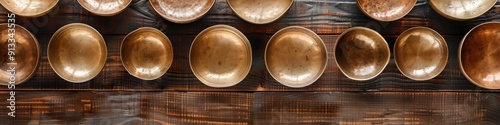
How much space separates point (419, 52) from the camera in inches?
76.4

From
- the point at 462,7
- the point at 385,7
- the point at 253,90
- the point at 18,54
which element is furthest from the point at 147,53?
the point at 462,7

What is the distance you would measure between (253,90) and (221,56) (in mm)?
285

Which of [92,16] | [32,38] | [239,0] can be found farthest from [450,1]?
[32,38]

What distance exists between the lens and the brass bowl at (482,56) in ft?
6.32

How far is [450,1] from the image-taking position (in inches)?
76.1

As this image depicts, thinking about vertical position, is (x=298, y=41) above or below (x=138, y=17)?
below

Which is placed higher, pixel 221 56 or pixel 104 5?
pixel 104 5

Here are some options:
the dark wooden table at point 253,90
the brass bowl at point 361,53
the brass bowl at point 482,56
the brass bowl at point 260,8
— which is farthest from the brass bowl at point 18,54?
the brass bowl at point 482,56

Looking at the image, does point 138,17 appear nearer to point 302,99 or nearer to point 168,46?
point 168,46

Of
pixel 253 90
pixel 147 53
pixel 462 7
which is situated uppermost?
pixel 462 7

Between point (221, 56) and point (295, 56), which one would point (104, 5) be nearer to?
point (221, 56)

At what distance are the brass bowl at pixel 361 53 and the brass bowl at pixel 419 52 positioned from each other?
0.11m

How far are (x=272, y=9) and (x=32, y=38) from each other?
1435 mm

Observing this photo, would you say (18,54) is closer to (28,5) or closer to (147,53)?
(28,5)
